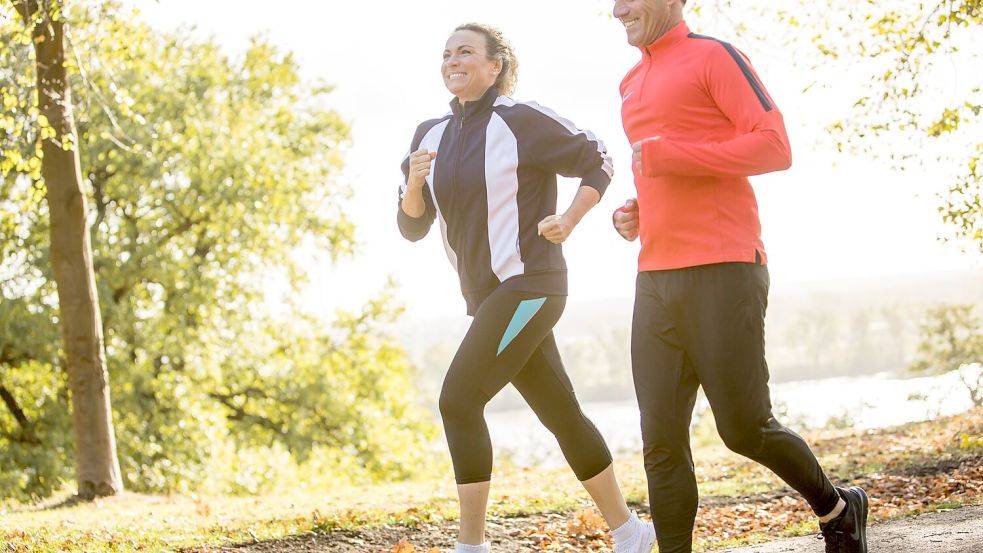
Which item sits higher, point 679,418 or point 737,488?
point 679,418

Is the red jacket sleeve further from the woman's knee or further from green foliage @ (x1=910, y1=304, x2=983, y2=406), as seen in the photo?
green foliage @ (x1=910, y1=304, x2=983, y2=406)

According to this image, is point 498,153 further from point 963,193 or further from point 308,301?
point 308,301

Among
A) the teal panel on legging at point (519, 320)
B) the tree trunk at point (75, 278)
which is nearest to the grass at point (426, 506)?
the tree trunk at point (75, 278)

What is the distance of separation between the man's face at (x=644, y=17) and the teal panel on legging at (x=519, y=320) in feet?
3.68

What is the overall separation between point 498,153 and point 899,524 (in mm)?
2836

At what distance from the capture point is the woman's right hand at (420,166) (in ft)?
14.7

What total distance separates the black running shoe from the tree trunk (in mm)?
9009

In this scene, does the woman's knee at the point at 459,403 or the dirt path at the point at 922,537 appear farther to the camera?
the dirt path at the point at 922,537

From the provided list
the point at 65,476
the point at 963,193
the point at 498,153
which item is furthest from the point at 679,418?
the point at 65,476

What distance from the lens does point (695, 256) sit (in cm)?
362

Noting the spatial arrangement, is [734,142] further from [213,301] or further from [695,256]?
[213,301]

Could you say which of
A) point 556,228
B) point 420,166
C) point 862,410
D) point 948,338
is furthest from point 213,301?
point 556,228

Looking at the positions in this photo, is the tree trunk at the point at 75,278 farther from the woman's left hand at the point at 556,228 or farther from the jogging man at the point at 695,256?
the jogging man at the point at 695,256

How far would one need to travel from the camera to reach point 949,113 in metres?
10.1
